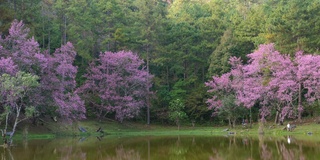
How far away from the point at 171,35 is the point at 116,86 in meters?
13.5

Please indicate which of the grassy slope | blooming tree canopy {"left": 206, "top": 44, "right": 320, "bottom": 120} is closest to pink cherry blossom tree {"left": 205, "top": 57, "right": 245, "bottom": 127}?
blooming tree canopy {"left": 206, "top": 44, "right": 320, "bottom": 120}

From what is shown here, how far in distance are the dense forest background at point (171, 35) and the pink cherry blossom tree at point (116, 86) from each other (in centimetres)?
227

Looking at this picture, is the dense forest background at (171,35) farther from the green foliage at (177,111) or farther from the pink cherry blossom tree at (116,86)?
the green foliage at (177,111)

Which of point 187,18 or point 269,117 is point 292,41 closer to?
point 269,117

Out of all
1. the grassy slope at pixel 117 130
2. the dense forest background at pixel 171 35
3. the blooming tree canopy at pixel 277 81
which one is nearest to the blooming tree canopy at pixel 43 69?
the grassy slope at pixel 117 130

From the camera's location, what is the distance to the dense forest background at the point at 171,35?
147 ft

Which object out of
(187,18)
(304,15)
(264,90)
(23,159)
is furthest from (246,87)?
(23,159)

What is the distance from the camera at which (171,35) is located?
55.6 m

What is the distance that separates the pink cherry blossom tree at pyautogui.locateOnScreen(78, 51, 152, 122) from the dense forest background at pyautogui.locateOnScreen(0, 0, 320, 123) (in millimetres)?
2267

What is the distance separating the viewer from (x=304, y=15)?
144 feet

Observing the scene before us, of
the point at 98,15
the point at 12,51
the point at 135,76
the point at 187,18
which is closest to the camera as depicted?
the point at 12,51

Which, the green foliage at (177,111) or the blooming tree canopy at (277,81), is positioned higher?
the blooming tree canopy at (277,81)

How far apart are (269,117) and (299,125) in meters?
7.04

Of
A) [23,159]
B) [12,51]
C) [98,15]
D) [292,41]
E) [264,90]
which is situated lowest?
[23,159]
